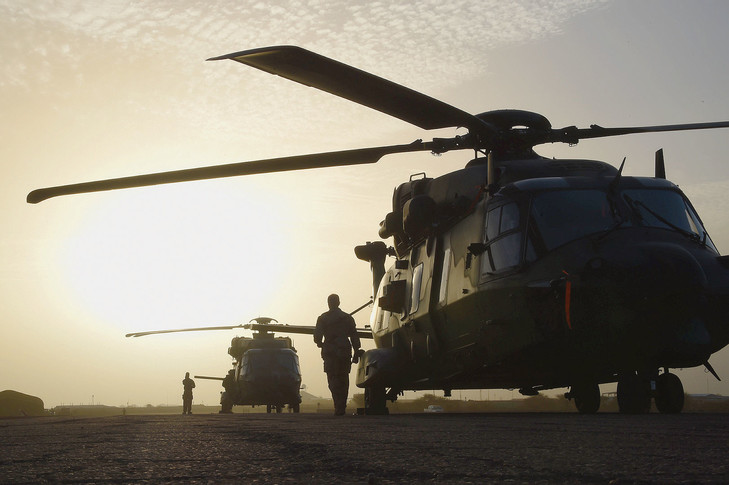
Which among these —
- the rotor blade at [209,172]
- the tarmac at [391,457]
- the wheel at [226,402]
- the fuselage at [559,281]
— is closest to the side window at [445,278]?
the fuselage at [559,281]

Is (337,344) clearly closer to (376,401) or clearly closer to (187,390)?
(376,401)

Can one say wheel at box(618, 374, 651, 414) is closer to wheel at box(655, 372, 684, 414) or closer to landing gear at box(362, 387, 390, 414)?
wheel at box(655, 372, 684, 414)

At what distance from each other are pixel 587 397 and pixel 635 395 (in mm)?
1933

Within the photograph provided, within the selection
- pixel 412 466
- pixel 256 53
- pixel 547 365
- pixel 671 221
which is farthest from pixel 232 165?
pixel 412 466

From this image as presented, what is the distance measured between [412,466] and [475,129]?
6.55 metres

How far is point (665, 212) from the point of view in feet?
26.0

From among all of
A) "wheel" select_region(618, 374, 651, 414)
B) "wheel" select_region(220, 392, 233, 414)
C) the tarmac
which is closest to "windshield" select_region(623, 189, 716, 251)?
"wheel" select_region(618, 374, 651, 414)

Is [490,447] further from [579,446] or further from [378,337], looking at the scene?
[378,337]

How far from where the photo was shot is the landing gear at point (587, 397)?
9.21m

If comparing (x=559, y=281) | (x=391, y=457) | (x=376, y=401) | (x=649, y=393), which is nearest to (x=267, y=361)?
(x=376, y=401)

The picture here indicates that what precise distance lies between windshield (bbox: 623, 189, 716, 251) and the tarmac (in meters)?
3.38

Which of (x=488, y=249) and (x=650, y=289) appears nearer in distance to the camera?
(x=650, y=289)

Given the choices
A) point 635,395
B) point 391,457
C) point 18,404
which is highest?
point 18,404

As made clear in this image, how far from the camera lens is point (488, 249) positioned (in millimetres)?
8266
